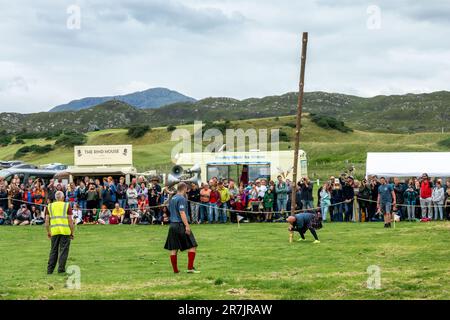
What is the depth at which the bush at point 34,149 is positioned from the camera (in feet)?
319

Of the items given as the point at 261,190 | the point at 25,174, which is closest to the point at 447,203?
the point at 261,190

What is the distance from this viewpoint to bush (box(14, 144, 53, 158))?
97162mm

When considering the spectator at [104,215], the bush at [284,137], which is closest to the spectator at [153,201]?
the spectator at [104,215]

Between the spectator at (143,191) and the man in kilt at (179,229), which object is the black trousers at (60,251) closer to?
the man in kilt at (179,229)

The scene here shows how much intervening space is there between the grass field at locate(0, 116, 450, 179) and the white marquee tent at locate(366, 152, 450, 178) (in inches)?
834

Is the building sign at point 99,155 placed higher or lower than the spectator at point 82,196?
higher

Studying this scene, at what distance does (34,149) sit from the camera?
324ft

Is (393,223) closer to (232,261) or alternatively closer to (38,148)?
(232,261)

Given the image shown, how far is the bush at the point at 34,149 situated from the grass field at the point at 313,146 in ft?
3.33

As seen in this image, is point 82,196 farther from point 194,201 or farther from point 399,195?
point 399,195

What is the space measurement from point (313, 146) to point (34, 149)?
3574 centimetres

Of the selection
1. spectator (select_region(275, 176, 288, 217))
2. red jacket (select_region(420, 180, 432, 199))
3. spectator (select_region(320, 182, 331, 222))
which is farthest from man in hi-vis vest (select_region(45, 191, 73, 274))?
red jacket (select_region(420, 180, 432, 199))
